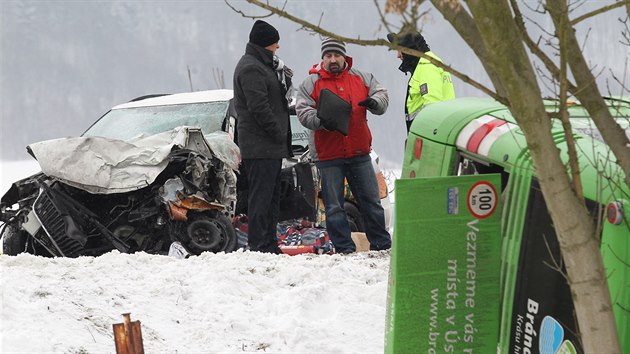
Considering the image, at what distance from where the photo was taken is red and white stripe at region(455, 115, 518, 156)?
16.3ft

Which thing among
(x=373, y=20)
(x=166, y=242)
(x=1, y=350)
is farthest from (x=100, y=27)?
(x=1, y=350)

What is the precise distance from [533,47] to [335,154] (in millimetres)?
5344

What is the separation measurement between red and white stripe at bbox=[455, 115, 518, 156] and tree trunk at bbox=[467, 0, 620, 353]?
3.57ft

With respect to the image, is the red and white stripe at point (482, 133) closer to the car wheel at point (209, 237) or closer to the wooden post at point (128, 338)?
the wooden post at point (128, 338)

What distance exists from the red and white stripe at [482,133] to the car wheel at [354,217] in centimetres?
577

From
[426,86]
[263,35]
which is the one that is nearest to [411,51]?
[263,35]

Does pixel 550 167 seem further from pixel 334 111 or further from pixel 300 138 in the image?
pixel 300 138

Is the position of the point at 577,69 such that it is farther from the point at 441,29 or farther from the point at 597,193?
the point at 441,29

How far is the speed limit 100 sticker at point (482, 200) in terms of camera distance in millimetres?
4652

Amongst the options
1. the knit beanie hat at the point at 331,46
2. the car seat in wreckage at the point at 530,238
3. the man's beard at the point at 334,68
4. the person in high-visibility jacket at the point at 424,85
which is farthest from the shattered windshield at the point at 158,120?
the car seat in wreckage at the point at 530,238

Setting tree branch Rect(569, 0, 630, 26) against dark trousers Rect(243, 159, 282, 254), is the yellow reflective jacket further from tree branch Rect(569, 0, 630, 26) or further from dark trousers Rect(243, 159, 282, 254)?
tree branch Rect(569, 0, 630, 26)

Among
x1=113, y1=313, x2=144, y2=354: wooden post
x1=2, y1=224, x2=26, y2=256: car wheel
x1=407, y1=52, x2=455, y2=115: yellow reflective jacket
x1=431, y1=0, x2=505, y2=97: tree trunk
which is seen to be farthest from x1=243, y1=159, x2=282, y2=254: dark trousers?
x1=431, y1=0, x2=505, y2=97: tree trunk

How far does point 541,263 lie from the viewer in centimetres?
439

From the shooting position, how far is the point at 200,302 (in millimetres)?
7344
